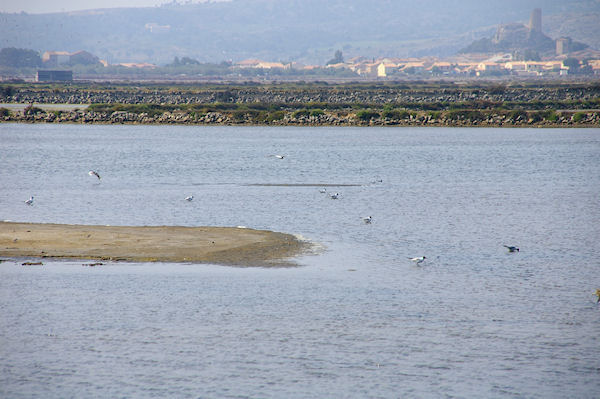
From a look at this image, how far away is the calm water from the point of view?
40.9 ft

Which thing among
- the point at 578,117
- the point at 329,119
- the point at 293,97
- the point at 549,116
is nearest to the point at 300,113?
the point at 329,119

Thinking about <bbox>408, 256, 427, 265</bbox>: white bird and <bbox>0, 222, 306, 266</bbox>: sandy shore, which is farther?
<bbox>0, 222, 306, 266</bbox>: sandy shore

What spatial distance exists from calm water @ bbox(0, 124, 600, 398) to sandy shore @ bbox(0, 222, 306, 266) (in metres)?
0.87

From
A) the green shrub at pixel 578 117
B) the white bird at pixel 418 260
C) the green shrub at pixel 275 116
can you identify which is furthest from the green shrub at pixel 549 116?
the white bird at pixel 418 260

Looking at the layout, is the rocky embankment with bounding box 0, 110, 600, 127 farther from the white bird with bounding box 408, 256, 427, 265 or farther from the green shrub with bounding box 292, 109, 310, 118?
the white bird with bounding box 408, 256, 427, 265

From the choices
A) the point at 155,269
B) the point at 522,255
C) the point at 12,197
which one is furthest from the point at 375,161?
the point at 155,269

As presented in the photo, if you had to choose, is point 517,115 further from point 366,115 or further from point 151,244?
point 151,244

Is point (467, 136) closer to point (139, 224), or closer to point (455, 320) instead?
point (139, 224)

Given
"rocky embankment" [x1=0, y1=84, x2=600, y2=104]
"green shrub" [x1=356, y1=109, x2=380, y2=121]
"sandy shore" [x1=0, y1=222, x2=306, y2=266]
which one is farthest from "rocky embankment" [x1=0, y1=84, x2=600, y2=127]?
"sandy shore" [x1=0, y1=222, x2=306, y2=266]

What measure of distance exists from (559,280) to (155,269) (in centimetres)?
980

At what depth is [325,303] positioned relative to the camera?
54.2 feet

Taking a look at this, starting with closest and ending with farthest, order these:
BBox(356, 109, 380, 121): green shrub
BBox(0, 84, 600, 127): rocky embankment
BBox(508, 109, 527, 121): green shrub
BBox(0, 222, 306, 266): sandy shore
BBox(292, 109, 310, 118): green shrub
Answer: BBox(0, 222, 306, 266): sandy shore < BBox(0, 84, 600, 127): rocky embankment < BBox(508, 109, 527, 121): green shrub < BBox(356, 109, 380, 121): green shrub < BBox(292, 109, 310, 118): green shrub

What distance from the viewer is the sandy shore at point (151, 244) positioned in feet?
65.8

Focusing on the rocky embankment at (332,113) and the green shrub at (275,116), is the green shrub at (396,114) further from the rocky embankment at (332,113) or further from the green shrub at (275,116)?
the green shrub at (275,116)
